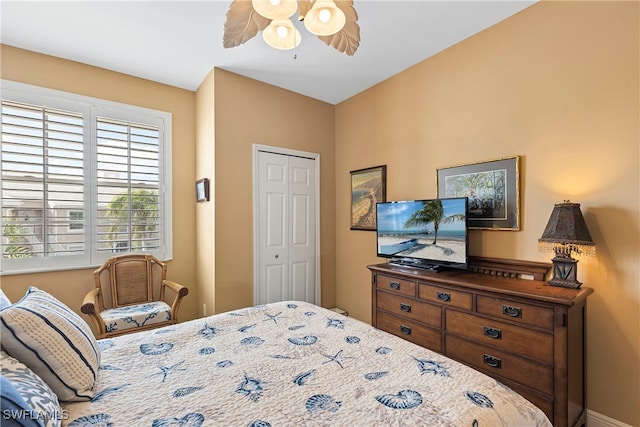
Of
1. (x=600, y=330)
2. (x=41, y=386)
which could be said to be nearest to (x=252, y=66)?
(x=41, y=386)

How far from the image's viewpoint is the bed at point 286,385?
0.94 metres

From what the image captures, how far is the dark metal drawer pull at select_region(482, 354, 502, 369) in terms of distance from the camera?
187 centimetres

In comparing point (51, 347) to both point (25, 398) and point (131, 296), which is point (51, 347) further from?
point (131, 296)

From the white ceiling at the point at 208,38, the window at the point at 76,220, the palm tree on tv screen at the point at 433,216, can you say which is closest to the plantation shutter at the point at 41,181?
the window at the point at 76,220

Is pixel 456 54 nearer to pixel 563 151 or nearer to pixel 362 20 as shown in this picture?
pixel 362 20

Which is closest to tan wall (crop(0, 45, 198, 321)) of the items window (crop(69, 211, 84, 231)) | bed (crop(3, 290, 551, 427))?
window (crop(69, 211, 84, 231))

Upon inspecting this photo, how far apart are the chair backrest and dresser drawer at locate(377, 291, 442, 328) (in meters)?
2.26

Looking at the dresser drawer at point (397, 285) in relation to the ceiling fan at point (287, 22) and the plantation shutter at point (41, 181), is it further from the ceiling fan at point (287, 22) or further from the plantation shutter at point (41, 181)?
the plantation shutter at point (41, 181)

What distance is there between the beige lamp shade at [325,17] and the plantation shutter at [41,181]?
2.63 m

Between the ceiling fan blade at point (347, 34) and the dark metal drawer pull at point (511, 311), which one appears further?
the dark metal drawer pull at point (511, 311)

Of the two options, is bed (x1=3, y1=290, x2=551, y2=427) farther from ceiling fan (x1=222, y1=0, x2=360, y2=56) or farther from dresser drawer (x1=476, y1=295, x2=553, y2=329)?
A: ceiling fan (x1=222, y1=0, x2=360, y2=56)

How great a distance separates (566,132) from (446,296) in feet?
4.54

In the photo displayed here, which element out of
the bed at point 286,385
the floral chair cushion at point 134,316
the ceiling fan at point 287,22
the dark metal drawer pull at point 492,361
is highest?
the ceiling fan at point 287,22

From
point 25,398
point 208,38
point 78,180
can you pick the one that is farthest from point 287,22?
point 78,180
